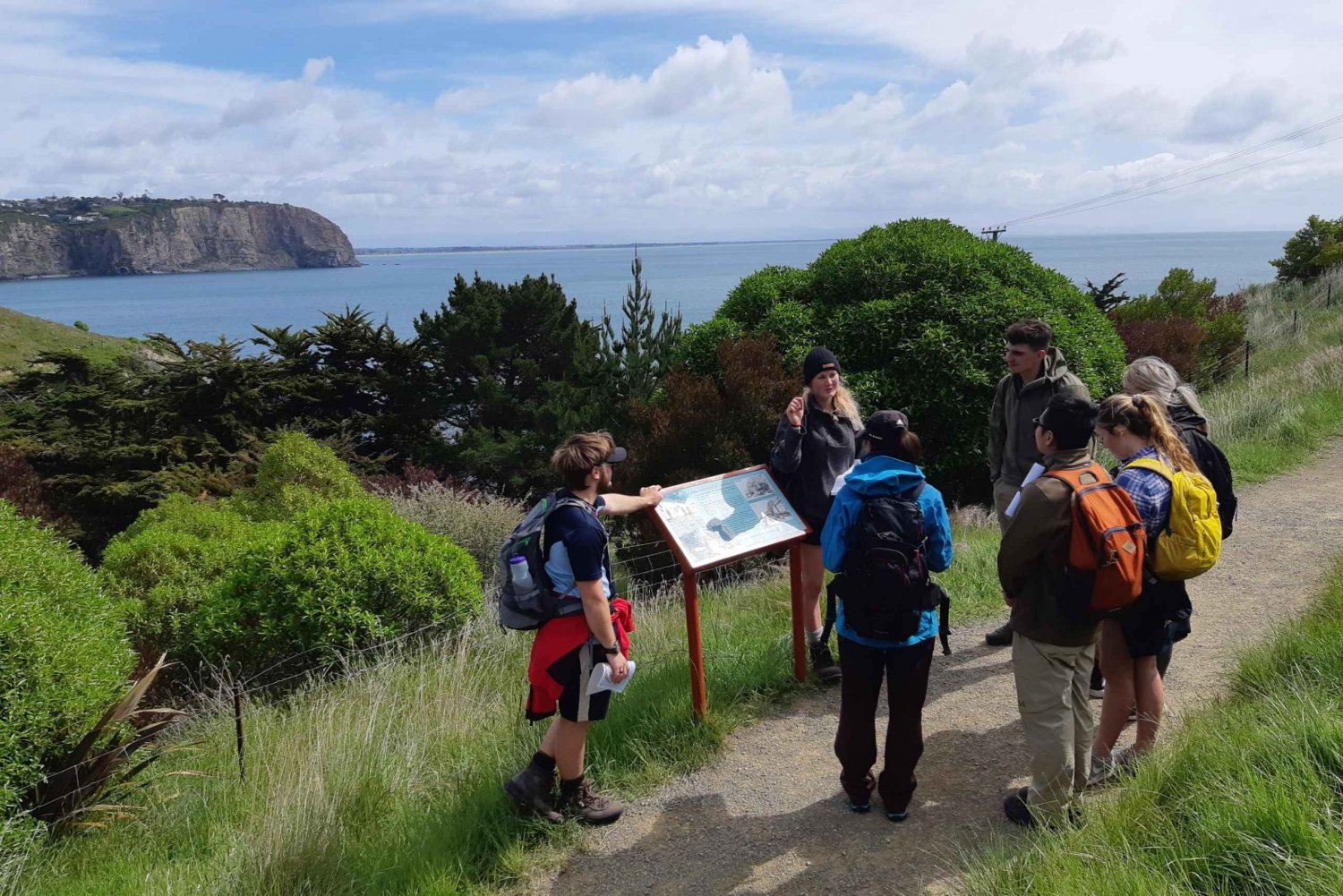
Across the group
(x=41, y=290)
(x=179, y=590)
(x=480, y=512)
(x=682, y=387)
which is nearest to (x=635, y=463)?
(x=682, y=387)

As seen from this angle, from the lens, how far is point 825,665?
550 centimetres

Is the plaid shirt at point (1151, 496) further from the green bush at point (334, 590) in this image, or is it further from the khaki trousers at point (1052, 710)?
the green bush at point (334, 590)

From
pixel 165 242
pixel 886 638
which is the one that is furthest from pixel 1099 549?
pixel 165 242

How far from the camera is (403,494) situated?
12352 millimetres

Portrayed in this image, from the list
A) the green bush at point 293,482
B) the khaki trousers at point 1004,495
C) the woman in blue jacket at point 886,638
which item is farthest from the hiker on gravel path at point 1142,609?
the green bush at point 293,482

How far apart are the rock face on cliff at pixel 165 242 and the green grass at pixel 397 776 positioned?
170442 millimetres

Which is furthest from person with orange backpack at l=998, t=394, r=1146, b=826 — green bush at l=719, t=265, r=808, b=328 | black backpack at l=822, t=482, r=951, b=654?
green bush at l=719, t=265, r=808, b=328

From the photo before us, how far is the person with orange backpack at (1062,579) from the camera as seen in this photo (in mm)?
3473

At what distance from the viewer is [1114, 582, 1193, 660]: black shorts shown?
12.8 feet

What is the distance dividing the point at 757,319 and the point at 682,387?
1.64 metres

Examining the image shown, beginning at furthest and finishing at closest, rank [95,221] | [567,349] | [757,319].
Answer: [95,221] < [567,349] < [757,319]

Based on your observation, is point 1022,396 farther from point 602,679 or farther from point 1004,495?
point 602,679

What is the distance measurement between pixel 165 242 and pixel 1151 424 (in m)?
190

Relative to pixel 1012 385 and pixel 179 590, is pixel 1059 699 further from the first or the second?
pixel 179 590
